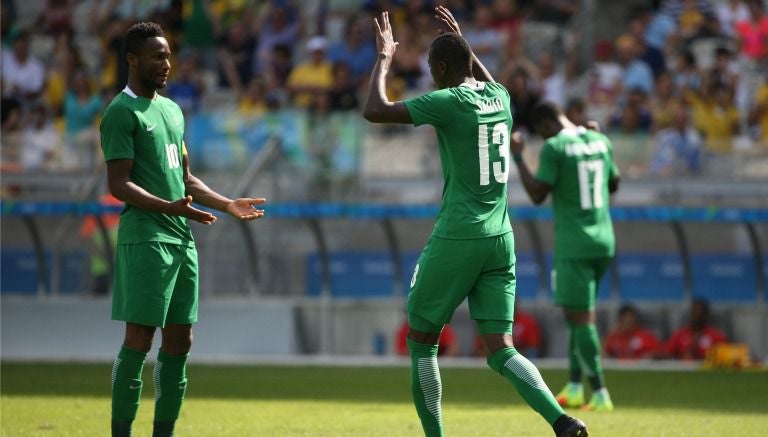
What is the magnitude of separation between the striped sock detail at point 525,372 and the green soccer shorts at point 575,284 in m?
3.77

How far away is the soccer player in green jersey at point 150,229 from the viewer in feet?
24.6

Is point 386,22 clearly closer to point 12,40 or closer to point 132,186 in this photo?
point 132,186

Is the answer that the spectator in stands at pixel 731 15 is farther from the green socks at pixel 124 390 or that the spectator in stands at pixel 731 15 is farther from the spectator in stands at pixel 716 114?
the green socks at pixel 124 390

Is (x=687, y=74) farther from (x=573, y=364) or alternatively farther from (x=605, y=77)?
(x=573, y=364)

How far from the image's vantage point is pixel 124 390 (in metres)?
7.53

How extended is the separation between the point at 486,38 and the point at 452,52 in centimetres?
1433

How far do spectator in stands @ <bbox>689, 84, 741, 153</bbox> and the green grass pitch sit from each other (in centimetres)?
423

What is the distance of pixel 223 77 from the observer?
73.6ft

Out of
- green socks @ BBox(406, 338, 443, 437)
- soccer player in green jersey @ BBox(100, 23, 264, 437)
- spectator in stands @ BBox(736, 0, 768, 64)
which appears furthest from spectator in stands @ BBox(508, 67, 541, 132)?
soccer player in green jersey @ BBox(100, 23, 264, 437)

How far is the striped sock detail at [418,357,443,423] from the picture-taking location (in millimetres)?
7652

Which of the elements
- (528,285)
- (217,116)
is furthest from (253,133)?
(528,285)

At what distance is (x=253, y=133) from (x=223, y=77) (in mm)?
4658

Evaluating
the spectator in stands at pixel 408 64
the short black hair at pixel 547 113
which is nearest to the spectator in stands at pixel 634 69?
the spectator in stands at pixel 408 64

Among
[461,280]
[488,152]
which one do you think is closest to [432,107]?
[488,152]
